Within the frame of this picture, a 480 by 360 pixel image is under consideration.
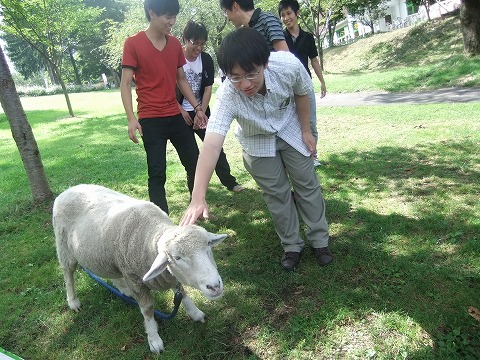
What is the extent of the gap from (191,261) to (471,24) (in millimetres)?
14628

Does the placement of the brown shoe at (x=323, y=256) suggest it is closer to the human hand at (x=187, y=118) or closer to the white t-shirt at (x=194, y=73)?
the human hand at (x=187, y=118)

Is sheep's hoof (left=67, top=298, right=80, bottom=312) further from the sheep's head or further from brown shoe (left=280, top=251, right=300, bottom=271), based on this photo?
brown shoe (left=280, top=251, right=300, bottom=271)

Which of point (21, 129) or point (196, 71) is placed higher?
point (196, 71)

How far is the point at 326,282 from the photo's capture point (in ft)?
9.81

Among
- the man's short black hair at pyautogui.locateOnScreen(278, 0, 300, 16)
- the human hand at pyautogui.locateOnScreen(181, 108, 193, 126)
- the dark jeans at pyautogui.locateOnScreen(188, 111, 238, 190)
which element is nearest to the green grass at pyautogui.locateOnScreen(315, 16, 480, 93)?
the man's short black hair at pyautogui.locateOnScreen(278, 0, 300, 16)

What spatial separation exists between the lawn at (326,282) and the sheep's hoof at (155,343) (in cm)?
5

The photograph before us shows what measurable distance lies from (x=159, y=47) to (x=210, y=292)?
2565 mm

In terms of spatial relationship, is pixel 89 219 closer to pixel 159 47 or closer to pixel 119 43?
pixel 159 47

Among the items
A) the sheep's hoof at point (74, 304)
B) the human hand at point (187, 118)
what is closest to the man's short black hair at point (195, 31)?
the human hand at point (187, 118)

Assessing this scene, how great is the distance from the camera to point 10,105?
16.5ft

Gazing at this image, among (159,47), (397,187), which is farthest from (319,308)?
(159,47)

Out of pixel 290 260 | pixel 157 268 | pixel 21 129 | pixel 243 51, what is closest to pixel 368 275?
pixel 290 260

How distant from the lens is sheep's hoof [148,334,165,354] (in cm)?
257

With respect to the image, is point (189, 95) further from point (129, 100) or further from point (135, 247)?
point (135, 247)
